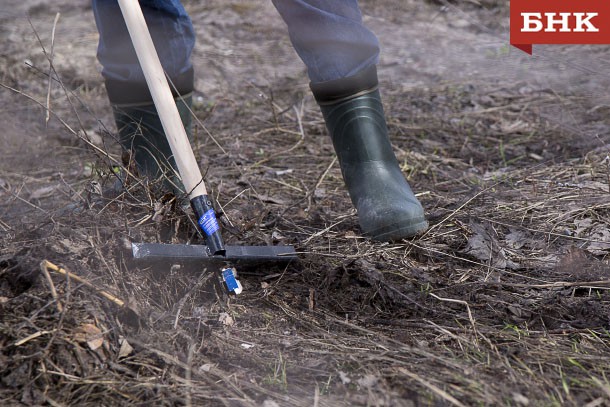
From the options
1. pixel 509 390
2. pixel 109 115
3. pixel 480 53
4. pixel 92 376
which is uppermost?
pixel 92 376

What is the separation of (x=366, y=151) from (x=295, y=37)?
40 centimetres

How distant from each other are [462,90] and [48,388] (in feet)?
9.23

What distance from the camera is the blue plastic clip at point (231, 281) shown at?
1.79 meters

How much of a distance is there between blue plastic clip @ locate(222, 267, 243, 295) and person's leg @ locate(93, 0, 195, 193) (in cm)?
51

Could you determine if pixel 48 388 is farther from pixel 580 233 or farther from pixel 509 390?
pixel 580 233

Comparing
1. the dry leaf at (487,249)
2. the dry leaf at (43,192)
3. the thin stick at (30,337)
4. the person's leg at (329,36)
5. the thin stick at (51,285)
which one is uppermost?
the person's leg at (329,36)

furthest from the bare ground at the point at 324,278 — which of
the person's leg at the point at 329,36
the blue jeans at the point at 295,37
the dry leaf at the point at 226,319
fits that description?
the person's leg at the point at 329,36

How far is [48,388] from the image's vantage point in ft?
4.56

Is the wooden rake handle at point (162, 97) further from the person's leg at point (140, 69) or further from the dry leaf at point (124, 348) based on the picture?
the dry leaf at point (124, 348)

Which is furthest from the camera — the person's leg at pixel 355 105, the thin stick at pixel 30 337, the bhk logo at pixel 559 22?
the bhk logo at pixel 559 22

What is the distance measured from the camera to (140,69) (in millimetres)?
2236

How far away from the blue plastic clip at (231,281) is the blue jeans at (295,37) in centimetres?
71

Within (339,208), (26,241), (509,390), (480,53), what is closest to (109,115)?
(339,208)

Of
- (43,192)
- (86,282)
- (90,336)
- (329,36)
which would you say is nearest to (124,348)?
(90,336)
